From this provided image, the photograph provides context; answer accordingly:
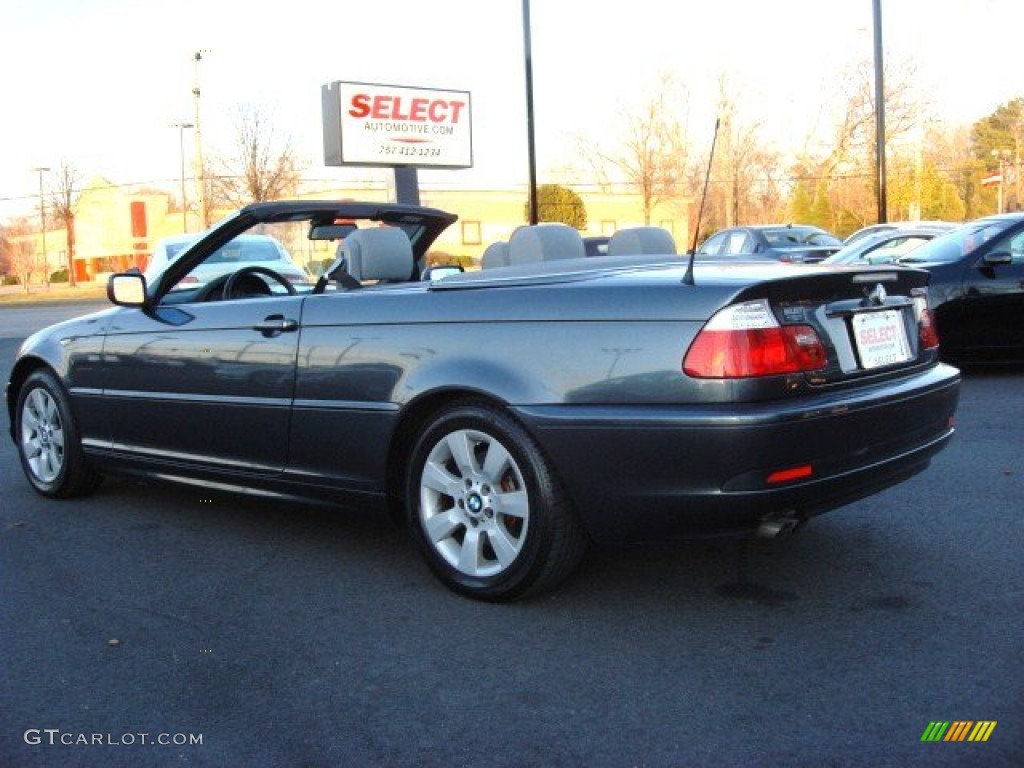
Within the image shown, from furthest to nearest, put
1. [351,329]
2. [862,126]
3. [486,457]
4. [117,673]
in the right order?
[862,126] → [351,329] → [486,457] → [117,673]

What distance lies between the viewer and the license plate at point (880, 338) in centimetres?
377

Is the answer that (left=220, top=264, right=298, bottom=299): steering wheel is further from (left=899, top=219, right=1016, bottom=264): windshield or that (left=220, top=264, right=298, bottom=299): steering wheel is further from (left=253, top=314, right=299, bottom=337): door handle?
(left=899, top=219, right=1016, bottom=264): windshield

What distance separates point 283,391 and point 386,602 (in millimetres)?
1014

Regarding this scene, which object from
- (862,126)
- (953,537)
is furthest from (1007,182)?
(953,537)

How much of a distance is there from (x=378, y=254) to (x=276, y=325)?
638 mm

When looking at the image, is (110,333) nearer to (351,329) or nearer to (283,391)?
(283,391)

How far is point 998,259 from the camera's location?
9.16m

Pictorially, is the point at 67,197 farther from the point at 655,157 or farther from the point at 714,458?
the point at 714,458

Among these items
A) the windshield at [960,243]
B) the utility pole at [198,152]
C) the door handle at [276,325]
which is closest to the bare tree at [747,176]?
the utility pole at [198,152]

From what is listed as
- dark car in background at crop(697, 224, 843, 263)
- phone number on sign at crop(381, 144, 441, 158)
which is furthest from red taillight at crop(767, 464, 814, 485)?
phone number on sign at crop(381, 144, 441, 158)

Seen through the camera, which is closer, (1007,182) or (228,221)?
(228,221)

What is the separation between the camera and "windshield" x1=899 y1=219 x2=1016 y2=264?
9.41 meters

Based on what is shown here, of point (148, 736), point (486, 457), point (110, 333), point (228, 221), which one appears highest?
point (228, 221)

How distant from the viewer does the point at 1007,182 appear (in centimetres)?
6222
